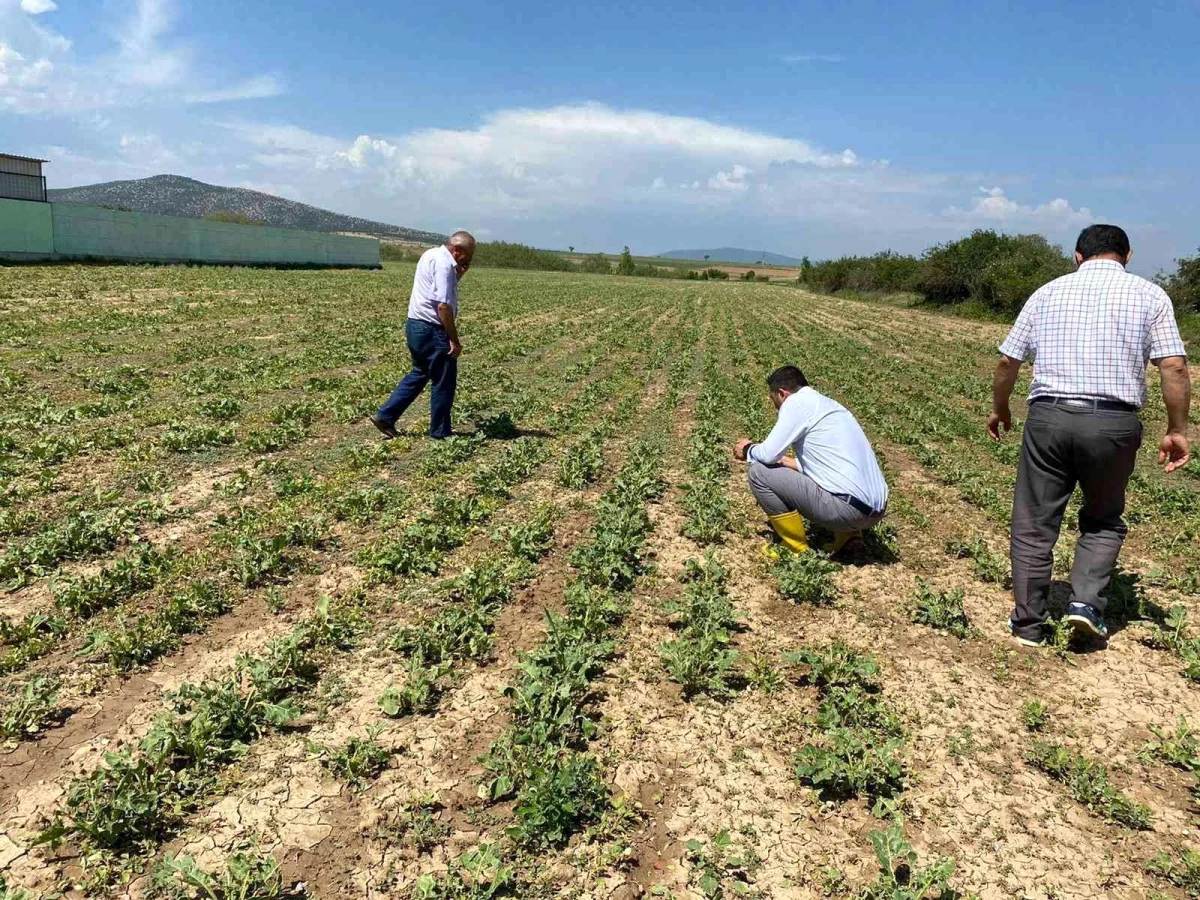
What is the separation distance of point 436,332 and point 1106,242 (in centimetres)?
608

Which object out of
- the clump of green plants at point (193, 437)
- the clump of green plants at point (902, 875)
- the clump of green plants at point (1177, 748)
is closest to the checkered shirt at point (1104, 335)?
the clump of green plants at point (1177, 748)

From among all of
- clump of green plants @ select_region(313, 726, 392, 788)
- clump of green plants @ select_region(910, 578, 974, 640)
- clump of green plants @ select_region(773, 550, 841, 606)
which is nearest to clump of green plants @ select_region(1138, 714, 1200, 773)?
clump of green plants @ select_region(910, 578, 974, 640)

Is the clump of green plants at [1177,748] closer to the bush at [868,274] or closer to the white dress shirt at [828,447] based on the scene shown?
the white dress shirt at [828,447]

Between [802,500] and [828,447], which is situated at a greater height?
[828,447]

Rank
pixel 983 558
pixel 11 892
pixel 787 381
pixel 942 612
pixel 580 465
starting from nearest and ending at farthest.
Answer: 1. pixel 11 892
2. pixel 942 612
3. pixel 787 381
4. pixel 983 558
5. pixel 580 465

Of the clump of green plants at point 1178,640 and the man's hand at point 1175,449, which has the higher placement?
the man's hand at point 1175,449

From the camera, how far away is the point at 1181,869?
9.36 feet

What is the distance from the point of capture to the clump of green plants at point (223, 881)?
2453 mm

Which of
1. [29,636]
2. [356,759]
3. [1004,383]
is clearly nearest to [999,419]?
[1004,383]

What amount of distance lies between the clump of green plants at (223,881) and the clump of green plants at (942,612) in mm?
4045

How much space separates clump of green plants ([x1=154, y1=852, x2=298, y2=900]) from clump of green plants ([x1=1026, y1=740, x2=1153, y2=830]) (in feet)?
11.0

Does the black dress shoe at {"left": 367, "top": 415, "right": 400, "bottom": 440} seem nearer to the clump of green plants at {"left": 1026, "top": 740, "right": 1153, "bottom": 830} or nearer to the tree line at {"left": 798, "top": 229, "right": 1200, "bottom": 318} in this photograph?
the clump of green plants at {"left": 1026, "top": 740, "right": 1153, "bottom": 830}

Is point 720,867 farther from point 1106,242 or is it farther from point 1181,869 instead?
point 1106,242

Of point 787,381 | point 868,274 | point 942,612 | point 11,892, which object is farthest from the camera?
point 868,274
